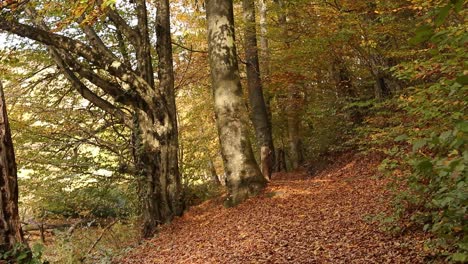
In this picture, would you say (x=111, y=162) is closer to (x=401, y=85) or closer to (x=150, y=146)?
(x=150, y=146)

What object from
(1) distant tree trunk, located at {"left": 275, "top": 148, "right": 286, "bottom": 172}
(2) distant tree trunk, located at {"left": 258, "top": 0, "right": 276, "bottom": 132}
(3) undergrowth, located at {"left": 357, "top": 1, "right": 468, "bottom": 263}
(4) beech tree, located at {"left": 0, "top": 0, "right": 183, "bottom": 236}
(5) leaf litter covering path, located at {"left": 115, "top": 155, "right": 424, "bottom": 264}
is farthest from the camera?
(1) distant tree trunk, located at {"left": 275, "top": 148, "right": 286, "bottom": 172}

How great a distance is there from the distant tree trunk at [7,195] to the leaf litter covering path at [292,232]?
7.67 feet

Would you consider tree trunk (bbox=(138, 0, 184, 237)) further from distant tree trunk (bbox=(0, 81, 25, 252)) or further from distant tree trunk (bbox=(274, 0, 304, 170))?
distant tree trunk (bbox=(274, 0, 304, 170))

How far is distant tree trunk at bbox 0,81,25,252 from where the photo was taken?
5.30 metres

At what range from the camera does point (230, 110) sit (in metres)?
9.00

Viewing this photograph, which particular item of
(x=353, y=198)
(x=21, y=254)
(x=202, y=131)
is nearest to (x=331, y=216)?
(x=353, y=198)

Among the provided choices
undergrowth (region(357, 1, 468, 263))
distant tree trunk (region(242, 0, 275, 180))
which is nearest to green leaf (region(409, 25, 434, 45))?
undergrowth (region(357, 1, 468, 263))

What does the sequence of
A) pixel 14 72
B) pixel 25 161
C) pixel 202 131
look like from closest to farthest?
pixel 25 161 < pixel 14 72 < pixel 202 131

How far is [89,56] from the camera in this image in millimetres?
9328

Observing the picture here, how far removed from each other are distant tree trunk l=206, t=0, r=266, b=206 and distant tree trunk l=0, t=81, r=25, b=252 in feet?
14.5

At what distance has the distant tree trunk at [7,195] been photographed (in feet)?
17.4

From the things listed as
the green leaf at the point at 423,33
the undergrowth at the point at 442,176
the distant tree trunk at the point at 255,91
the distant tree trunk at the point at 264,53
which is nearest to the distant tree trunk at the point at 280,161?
the distant tree trunk at the point at 264,53

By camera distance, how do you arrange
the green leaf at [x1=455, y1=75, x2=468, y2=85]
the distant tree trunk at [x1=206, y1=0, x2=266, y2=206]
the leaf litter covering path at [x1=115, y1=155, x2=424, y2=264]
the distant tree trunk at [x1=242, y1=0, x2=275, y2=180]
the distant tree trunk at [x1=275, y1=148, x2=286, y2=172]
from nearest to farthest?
the green leaf at [x1=455, y1=75, x2=468, y2=85] < the leaf litter covering path at [x1=115, y1=155, x2=424, y2=264] < the distant tree trunk at [x1=206, y1=0, x2=266, y2=206] < the distant tree trunk at [x1=242, y1=0, x2=275, y2=180] < the distant tree trunk at [x1=275, y1=148, x2=286, y2=172]

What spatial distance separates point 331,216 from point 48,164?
25.4 ft
